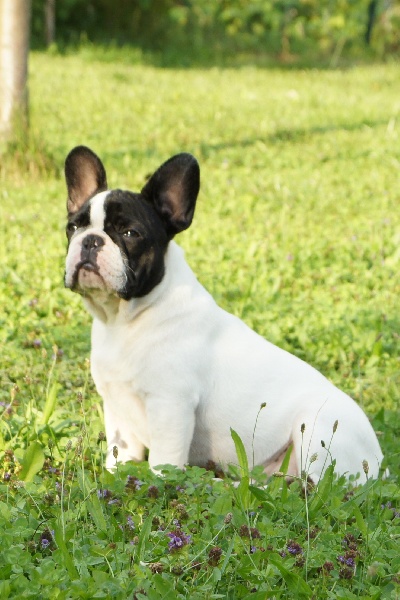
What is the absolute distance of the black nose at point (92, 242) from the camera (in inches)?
147

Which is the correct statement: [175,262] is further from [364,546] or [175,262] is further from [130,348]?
[364,546]

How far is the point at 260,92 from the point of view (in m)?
15.2

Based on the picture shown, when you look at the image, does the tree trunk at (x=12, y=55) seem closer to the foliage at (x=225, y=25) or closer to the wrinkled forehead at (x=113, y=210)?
the wrinkled forehead at (x=113, y=210)

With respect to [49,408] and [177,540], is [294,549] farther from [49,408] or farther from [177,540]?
[49,408]

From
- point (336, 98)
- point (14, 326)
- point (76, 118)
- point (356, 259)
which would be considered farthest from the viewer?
point (336, 98)

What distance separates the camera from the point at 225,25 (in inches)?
855

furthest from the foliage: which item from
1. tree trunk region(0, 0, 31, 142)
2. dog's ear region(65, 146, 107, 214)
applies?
dog's ear region(65, 146, 107, 214)

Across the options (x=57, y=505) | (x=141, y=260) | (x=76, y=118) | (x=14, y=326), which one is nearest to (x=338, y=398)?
(x=141, y=260)

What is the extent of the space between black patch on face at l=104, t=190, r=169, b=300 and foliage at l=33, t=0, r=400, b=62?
1553 centimetres

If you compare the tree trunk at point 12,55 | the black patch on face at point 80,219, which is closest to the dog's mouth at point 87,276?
the black patch on face at point 80,219

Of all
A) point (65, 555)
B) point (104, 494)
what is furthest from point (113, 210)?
point (65, 555)

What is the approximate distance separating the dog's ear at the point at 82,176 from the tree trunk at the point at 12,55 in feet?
16.8

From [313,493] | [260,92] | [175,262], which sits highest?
[175,262]

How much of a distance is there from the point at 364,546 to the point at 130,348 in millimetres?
1360
